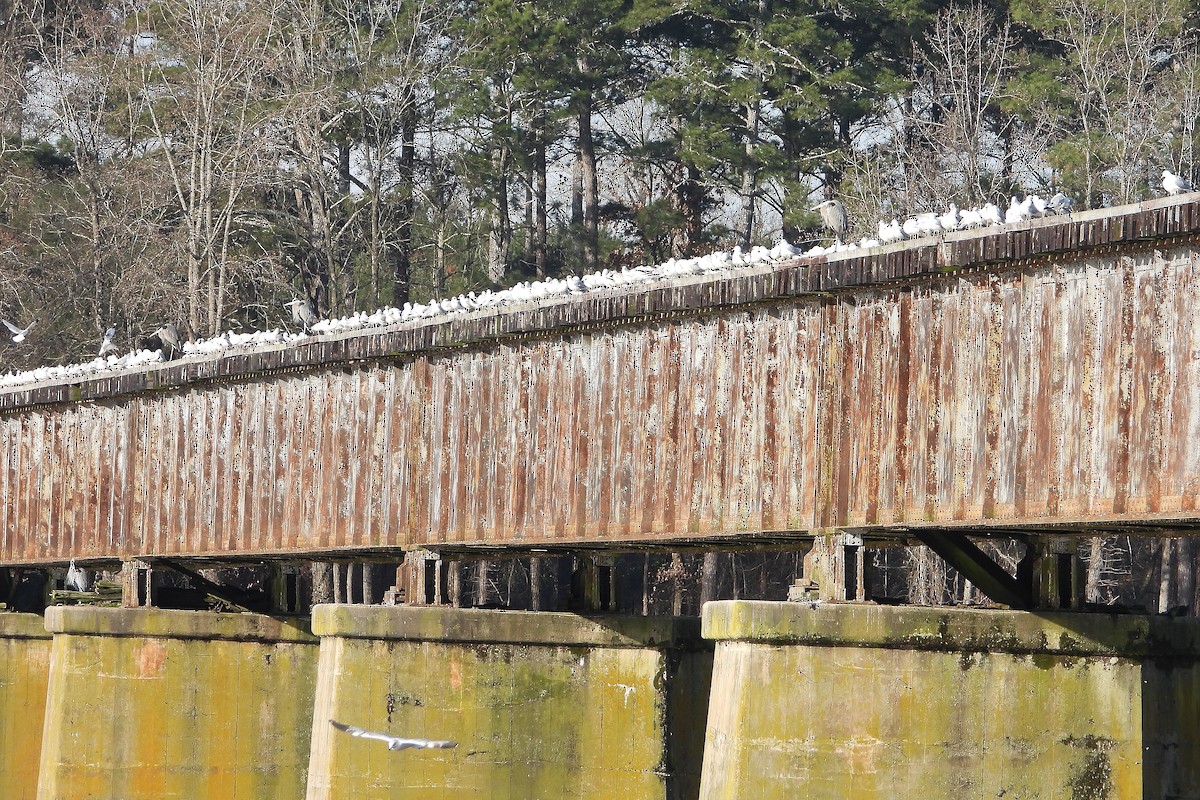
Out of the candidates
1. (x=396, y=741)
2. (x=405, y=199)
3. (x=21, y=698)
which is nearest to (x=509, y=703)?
(x=396, y=741)

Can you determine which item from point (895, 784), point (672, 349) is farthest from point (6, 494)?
point (895, 784)

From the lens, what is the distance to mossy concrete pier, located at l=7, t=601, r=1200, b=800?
811 inches

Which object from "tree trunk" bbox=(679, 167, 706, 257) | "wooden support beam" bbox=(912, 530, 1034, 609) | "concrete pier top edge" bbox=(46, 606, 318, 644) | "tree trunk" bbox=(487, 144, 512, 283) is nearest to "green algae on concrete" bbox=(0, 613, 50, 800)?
"concrete pier top edge" bbox=(46, 606, 318, 644)

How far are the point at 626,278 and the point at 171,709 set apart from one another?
36.8 feet

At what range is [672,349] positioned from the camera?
2462 cm

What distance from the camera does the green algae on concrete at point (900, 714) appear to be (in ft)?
67.4

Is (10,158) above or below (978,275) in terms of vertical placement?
above

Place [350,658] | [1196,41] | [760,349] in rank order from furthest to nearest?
[1196,41]
[350,658]
[760,349]

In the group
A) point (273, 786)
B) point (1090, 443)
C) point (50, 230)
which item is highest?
point (50, 230)

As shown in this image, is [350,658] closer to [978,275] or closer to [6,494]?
[978,275]

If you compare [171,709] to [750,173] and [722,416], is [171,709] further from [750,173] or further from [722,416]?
[750,173]

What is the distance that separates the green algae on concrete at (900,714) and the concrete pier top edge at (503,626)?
658cm

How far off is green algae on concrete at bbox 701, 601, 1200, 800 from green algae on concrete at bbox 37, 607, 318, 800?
46.6ft

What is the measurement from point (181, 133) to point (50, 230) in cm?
618
